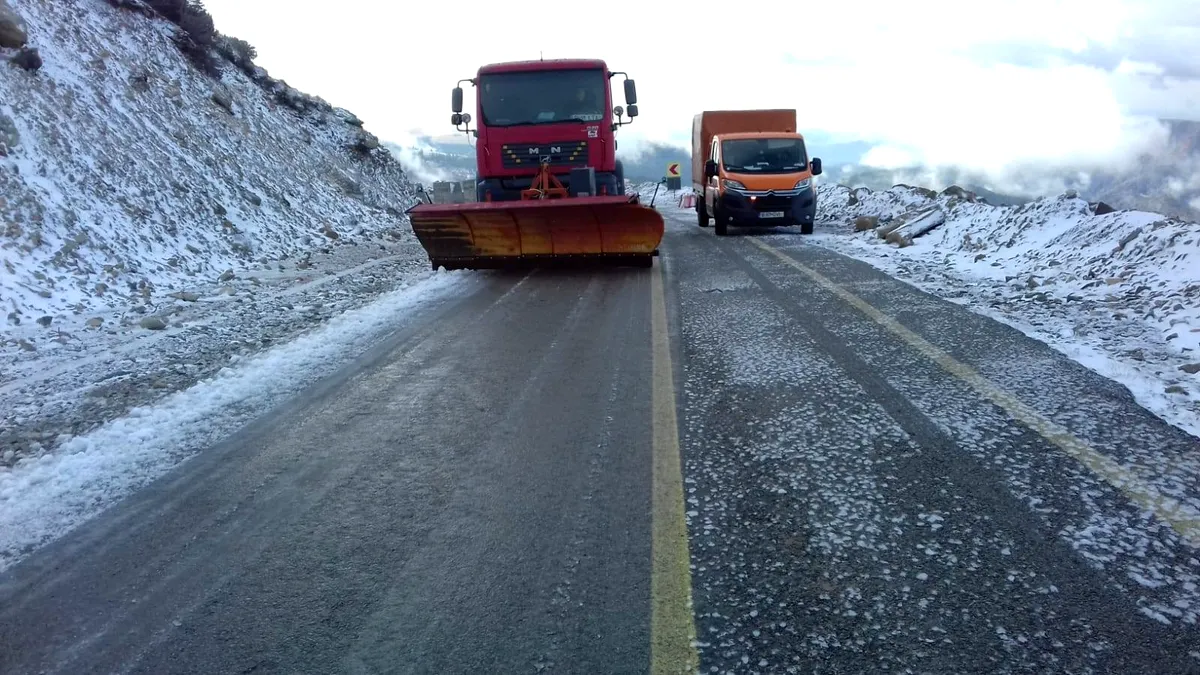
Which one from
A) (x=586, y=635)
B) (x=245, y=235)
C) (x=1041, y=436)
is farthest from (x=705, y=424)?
(x=245, y=235)

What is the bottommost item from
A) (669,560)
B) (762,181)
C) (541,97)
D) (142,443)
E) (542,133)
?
(669,560)

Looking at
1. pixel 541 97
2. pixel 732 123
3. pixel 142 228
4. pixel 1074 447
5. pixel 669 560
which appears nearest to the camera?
pixel 669 560

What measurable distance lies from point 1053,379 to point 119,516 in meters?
5.50

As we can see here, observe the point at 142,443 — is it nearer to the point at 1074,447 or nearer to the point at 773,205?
the point at 1074,447

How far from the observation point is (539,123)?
13156mm

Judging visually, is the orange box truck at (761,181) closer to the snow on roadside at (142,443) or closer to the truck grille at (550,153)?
the truck grille at (550,153)

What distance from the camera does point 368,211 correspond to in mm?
22344

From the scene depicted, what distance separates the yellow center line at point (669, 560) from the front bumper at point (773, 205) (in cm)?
1286

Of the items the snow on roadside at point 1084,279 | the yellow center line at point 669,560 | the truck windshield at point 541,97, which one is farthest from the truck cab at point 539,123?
the yellow center line at point 669,560

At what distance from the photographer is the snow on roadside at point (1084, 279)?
19.5ft

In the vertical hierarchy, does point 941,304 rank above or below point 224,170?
below

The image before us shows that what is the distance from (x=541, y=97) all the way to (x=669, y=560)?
11038mm

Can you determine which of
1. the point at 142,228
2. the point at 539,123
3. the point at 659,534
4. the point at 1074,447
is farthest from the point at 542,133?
the point at 659,534

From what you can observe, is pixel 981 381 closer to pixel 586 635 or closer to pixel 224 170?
pixel 586 635
